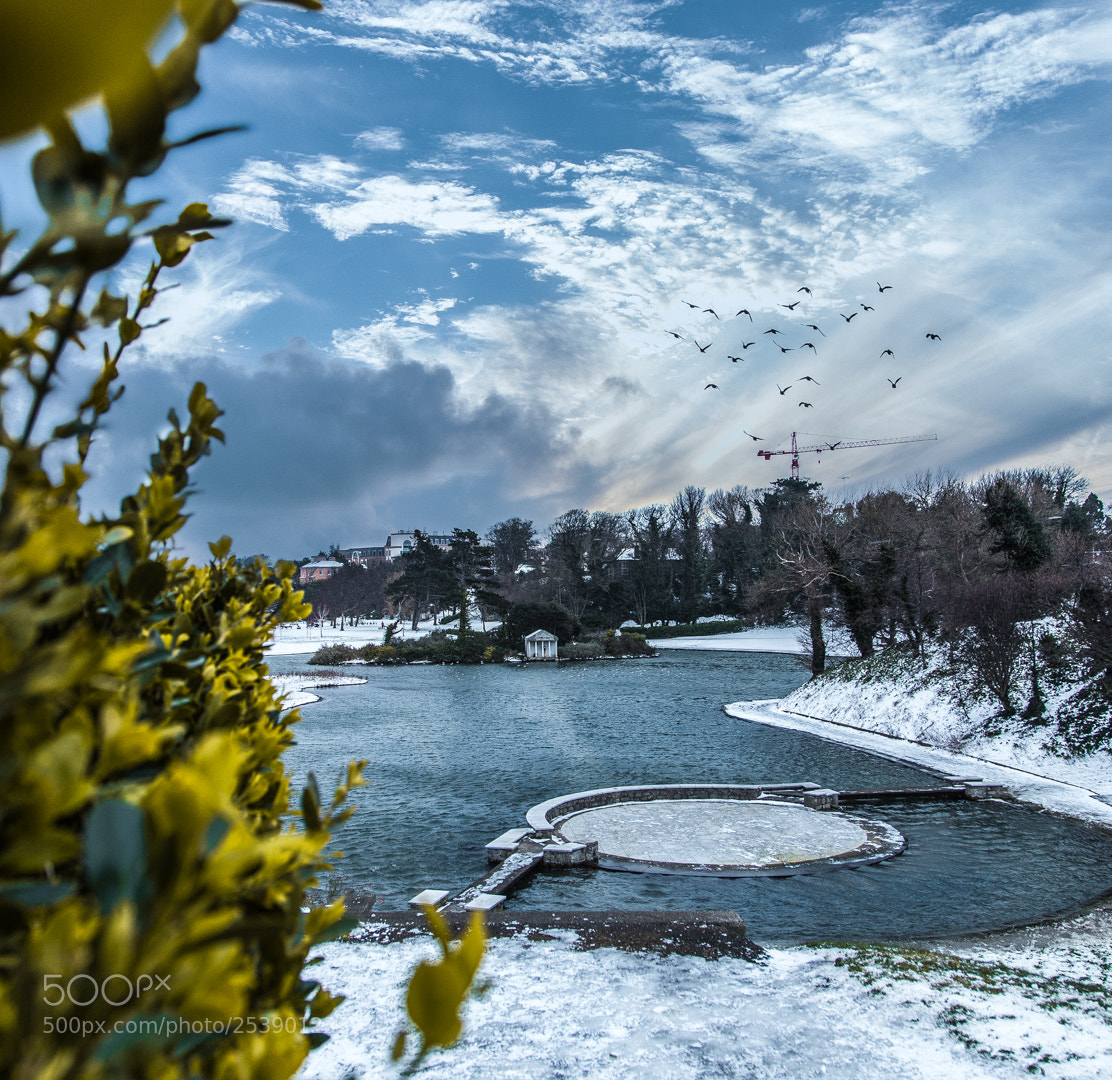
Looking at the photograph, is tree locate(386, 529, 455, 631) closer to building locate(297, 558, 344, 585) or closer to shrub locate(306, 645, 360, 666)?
shrub locate(306, 645, 360, 666)

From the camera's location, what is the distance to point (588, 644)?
45.8m

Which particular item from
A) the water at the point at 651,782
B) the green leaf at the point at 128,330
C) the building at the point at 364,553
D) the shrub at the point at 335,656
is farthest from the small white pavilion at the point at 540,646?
the building at the point at 364,553

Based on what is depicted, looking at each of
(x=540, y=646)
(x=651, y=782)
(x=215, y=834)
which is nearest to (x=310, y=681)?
(x=540, y=646)

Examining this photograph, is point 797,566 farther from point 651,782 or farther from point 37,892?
point 37,892

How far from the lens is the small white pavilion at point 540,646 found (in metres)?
44.7

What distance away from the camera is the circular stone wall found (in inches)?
358

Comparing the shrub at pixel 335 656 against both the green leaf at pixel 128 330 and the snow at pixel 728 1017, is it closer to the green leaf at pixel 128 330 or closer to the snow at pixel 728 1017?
the snow at pixel 728 1017

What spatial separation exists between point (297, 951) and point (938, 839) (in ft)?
36.7

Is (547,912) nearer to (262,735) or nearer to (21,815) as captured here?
(262,735)

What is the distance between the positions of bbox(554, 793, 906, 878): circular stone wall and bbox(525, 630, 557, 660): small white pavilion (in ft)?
106

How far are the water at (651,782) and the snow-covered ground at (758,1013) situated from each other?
123 cm

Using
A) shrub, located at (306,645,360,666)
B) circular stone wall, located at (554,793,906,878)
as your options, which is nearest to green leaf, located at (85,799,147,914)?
circular stone wall, located at (554,793,906,878)

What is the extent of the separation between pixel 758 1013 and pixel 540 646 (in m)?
40.3

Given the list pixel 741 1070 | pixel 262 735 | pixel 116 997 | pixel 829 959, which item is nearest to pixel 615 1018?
pixel 741 1070
